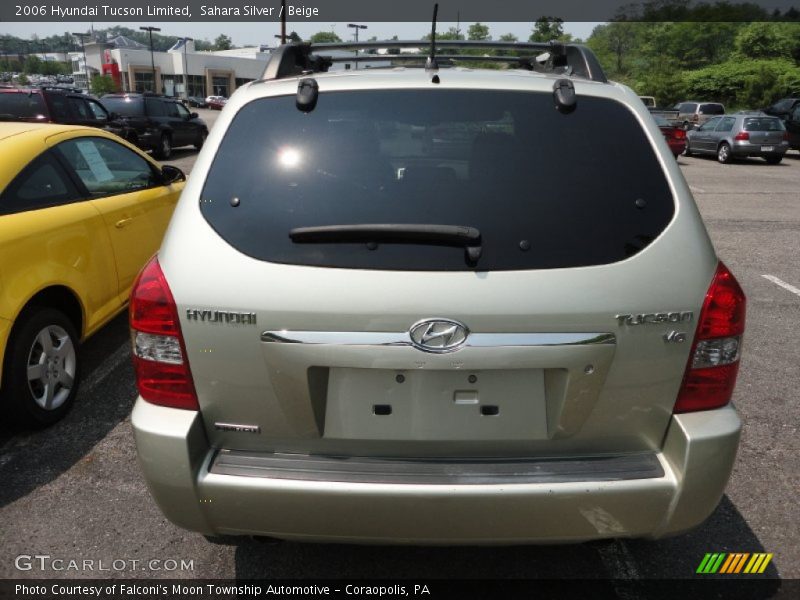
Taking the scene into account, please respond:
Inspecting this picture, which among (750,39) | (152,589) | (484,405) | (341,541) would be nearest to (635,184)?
(484,405)

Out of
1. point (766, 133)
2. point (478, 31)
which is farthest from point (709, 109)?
point (478, 31)

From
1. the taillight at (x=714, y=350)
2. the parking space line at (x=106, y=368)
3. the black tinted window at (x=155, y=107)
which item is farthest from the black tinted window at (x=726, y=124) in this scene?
the taillight at (x=714, y=350)

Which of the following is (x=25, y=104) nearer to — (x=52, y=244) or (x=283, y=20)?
(x=52, y=244)

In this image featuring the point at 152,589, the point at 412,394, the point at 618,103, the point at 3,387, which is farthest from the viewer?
the point at 3,387

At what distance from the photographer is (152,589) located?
2.55 m

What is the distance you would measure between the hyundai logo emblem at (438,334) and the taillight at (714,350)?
728mm

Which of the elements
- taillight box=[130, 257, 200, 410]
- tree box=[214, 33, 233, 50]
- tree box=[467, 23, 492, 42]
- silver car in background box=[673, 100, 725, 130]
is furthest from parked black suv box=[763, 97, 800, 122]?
tree box=[214, 33, 233, 50]

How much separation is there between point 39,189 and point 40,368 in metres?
Result: 1.02

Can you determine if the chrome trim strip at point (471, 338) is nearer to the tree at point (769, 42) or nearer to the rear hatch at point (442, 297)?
the rear hatch at point (442, 297)

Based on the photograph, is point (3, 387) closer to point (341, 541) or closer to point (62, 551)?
point (62, 551)

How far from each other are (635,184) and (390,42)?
184cm

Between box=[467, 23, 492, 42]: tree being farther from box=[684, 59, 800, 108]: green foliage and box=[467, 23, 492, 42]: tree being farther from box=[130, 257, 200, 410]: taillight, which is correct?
box=[130, 257, 200, 410]: taillight

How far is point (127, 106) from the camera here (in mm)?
17750

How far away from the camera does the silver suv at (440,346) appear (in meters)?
1.93
